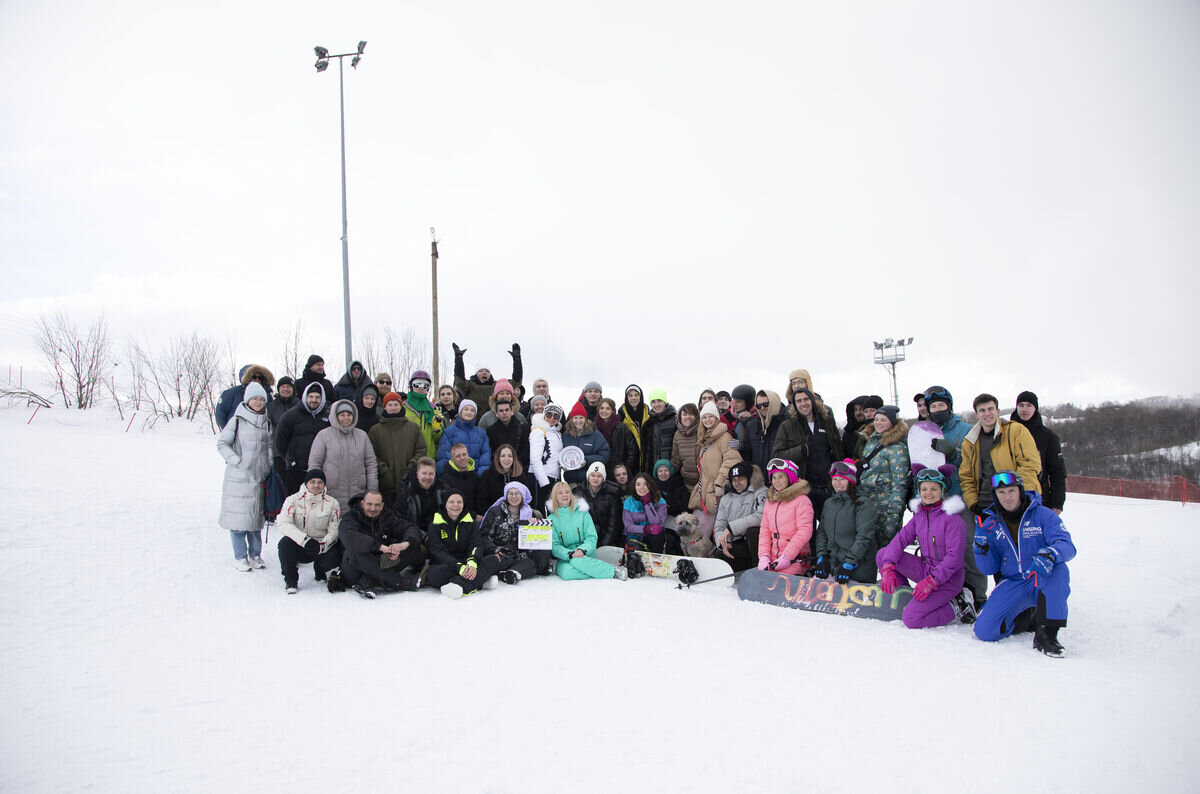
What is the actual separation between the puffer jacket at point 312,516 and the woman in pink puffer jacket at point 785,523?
409cm

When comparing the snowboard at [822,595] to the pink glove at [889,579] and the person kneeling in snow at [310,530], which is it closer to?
the pink glove at [889,579]

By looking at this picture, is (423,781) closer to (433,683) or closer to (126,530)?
(433,683)

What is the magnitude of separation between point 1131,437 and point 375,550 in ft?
239

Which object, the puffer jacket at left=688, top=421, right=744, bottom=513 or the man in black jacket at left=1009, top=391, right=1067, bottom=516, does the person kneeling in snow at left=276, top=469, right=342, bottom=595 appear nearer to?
the puffer jacket at left=688, top=421, right=744, bottom=513

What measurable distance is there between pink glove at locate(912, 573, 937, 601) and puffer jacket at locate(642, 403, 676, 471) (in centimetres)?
307

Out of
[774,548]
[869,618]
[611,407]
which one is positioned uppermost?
[611,407]

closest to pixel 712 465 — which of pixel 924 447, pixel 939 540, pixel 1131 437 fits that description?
pixel 924 447

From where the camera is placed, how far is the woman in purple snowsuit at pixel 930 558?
4711 mm

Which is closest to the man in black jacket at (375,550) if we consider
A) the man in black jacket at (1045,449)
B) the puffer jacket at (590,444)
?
the puffer jacket at (590,444)

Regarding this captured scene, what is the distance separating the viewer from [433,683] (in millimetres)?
3434

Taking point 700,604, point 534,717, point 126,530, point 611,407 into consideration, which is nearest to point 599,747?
point 534,717

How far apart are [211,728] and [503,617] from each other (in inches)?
82.4

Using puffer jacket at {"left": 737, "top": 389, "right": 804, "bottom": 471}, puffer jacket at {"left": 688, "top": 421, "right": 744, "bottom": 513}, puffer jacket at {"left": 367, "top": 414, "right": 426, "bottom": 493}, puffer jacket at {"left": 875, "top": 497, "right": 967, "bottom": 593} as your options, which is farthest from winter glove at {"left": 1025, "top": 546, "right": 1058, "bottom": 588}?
puffer jacket at {"left": 367, "top": 414, "right": 426, "bottom": 493}

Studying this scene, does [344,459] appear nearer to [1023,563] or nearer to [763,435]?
[763,435]
